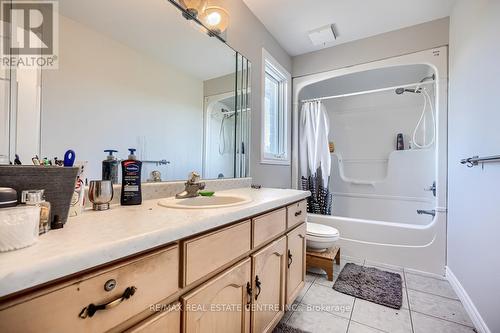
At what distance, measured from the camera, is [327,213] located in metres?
2.65

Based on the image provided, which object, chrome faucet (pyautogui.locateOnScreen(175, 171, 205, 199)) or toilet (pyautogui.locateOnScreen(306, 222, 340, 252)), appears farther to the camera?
toilet (pyautogui.locateOnScreen(306, 222, 340, 252))

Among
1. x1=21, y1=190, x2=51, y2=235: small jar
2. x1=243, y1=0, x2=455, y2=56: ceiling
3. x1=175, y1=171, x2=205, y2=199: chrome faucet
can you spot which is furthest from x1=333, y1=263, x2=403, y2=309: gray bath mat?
x1=243, y1=0, x2=455, y2=56: ceiling

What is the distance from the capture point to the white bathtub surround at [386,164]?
6.54 feet

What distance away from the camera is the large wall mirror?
0.75 m

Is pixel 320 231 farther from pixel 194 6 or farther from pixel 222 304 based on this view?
pixel 194 6

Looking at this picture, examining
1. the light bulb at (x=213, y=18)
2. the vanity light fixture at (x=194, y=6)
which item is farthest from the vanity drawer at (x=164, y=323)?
the light bulb at (x=213, y=18)

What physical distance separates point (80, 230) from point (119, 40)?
2.88 feet

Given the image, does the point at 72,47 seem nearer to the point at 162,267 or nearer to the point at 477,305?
the point at 162,267

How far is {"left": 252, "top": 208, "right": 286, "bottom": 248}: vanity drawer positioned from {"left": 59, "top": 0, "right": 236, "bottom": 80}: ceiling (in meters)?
1.00

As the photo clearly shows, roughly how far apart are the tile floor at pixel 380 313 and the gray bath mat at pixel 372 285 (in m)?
0.05

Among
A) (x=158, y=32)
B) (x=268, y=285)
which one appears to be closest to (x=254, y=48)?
(x=158, y=32)

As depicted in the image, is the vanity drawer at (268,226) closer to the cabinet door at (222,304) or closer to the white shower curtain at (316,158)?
the cabinet door at (222,304)

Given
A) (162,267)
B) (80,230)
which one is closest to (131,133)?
(80,230)

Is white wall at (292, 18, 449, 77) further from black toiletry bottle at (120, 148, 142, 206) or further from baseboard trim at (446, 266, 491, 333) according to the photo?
black toiletry bottle at (120, 148, 142, 206)
